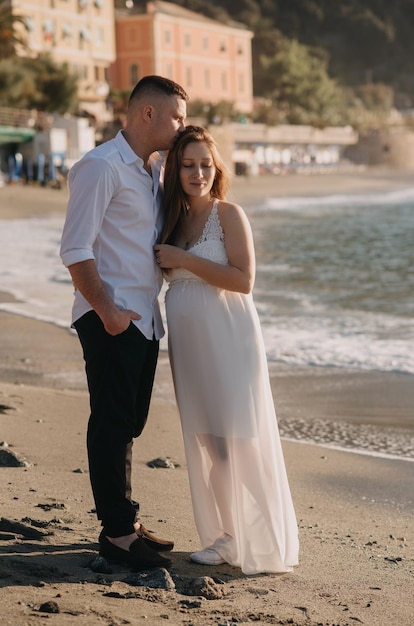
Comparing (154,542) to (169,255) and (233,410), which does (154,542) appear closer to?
(233,410)

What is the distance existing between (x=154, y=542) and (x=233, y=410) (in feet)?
1.68

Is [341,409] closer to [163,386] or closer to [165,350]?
[163,386]

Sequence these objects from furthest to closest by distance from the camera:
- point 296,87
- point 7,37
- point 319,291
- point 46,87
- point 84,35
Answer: point 296,87, point 84,35, point 46,87, point 7,37, point 319,291

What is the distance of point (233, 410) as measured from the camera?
3.60 meters

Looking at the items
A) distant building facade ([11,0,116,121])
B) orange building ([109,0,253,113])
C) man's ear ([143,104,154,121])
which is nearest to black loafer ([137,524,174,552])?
man's ear ([143,104,154,121])

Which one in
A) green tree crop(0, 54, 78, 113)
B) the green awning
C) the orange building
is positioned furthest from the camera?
the orange building

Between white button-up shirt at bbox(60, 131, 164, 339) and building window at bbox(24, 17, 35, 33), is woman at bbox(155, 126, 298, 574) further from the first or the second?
building window at bbox(24, 17, 35, 33)

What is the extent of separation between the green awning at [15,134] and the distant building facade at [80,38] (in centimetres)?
922

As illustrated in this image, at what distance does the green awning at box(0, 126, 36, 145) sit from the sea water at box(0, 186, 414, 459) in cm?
1493

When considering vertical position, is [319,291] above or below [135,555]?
below

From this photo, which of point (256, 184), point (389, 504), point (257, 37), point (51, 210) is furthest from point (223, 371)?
point (257, 37)

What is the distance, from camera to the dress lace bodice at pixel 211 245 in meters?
3.59

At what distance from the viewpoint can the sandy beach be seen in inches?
123

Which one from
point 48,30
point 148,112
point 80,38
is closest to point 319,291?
point 148,112
